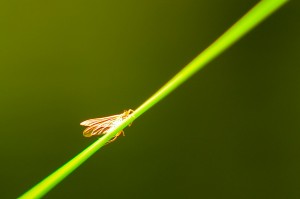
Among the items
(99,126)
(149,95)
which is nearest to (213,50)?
(99,126)

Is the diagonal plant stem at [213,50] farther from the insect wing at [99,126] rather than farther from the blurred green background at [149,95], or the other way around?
the blurred green background at [149,95]

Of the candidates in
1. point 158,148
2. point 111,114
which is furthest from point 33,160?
point 158,148

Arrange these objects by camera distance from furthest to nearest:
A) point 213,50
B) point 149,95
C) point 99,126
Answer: point 149,95 → point 99,126 → point 213,50

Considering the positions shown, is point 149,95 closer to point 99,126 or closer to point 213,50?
point 99,126

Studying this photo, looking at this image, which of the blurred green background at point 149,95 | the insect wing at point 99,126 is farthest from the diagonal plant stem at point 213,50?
the blurred green background at point 149,95

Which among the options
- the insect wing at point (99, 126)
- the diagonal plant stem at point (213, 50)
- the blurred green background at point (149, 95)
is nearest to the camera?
the diagonal plant stem at point (213, 50)

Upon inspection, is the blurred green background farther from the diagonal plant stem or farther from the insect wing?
the diagonal plant stem

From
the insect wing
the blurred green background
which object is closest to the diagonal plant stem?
the insect wing

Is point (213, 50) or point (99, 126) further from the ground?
point (99, 126)

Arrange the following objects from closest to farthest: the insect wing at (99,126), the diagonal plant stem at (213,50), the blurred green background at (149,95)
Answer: the diagonal plant stem at (213,50), the insect wing at (99,126), the blurred green background at (149,95)
